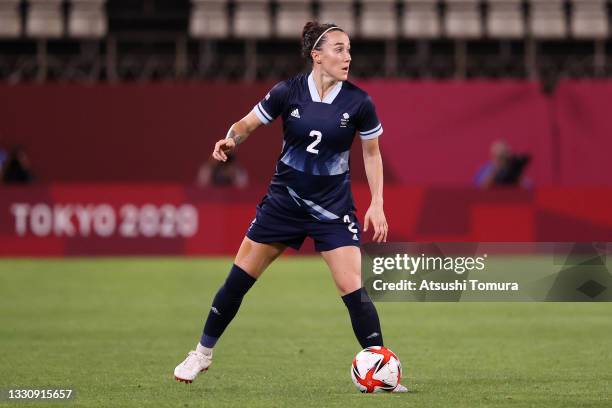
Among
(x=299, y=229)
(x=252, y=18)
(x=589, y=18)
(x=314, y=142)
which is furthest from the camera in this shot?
(x=589, y=18)

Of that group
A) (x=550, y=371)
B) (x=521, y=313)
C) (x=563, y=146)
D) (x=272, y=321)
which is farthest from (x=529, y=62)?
(x=550, y=371)

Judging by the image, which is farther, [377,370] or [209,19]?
[209,19]

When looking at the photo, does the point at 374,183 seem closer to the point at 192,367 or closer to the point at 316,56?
the point at 316,56

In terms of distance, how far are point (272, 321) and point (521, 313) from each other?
2865mm

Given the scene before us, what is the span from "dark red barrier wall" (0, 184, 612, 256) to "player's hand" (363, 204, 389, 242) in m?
12.5

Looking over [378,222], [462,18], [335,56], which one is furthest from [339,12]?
[378,222]

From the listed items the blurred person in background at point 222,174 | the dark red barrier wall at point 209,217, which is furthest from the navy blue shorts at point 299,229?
the blurred person in background at point 222,174

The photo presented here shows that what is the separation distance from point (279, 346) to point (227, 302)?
8.19ft

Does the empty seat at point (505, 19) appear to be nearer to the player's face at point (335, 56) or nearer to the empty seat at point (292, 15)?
the empty seat at point (292, 15)

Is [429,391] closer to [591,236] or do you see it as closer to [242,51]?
[591,236]

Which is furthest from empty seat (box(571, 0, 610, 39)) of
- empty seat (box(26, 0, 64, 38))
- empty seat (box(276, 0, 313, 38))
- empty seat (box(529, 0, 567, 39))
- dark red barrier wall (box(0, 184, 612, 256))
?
empty seat (box(26, 0, 64, 38))

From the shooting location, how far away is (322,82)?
759 cm

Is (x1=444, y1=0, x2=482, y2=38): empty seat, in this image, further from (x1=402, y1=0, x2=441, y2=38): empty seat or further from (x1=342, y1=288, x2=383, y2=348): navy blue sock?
(x1=342, y1=288, x2=383, y2=348): navy blue sock

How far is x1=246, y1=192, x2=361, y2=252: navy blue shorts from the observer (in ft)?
24.9
